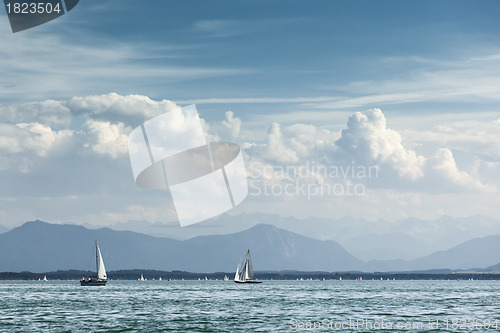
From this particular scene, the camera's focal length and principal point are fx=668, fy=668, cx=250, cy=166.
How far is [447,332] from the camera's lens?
256 ft

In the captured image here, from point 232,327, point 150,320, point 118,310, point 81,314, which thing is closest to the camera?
point 232,327

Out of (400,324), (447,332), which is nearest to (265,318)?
(400,324)

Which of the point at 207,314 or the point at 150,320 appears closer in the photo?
the point at 150,320

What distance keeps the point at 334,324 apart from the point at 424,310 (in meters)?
35.8

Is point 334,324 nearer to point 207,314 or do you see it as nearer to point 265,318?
point 265,318

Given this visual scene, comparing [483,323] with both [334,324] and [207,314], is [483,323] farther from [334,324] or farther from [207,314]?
[207,314]

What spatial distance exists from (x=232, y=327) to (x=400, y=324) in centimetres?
2223

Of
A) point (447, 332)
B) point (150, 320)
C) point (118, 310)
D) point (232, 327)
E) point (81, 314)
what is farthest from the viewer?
point (118, 310)

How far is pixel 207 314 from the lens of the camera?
107 m

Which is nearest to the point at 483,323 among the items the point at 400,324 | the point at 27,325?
the point at 400,324

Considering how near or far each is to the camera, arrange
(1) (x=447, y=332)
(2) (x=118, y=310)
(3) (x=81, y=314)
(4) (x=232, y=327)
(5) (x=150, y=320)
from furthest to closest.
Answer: (2) (x=118, y=310), (3) (x=81, y=314), (5) (x=150, y=320), (4) (x=232, y=327), (1) (x=447, y=332)

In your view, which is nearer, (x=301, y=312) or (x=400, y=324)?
(x=400, y=324)

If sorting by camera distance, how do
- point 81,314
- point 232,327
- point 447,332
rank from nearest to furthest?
point 447,332
point 232,327
point 81,314

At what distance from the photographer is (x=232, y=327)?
83.5m
